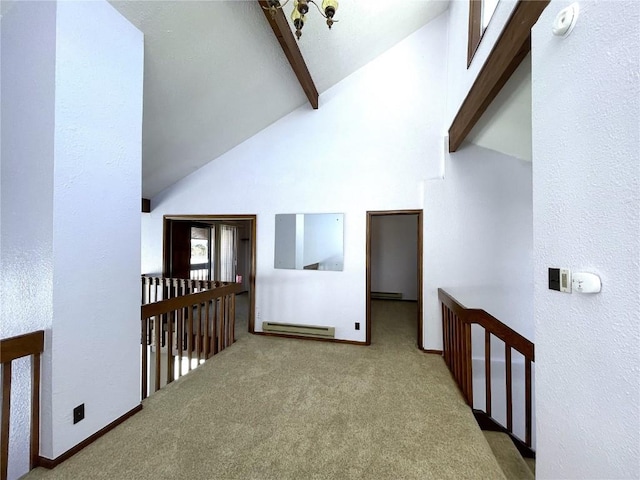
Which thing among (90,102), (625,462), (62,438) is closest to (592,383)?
(625,462)

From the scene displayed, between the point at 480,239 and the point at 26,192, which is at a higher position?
the point at 26,192

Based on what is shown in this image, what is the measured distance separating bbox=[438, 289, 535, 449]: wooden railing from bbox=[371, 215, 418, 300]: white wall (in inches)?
137

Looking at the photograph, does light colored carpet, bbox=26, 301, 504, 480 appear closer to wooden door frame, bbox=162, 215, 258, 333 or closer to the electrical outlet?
the electrical outlet

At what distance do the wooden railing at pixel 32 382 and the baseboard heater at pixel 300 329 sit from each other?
240 centimetres

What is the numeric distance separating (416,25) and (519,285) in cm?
352

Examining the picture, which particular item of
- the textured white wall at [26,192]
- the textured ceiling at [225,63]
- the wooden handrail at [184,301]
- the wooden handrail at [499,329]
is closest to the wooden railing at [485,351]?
the wooden handrail at [499,329]

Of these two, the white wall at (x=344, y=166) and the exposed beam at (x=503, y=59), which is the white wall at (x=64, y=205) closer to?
the white wall at (x=344, y=166)

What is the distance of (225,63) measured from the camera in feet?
8.70

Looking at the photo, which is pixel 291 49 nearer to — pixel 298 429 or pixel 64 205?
pixel 64 205

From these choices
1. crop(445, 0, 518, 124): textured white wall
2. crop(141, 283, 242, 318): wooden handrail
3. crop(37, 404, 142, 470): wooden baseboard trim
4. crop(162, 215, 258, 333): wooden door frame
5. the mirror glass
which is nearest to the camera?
crop(37, 404, 142, 470): wooden baseboard trim

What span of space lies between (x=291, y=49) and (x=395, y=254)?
491 centimetres

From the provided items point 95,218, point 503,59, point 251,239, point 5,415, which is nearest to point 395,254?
point 251,239

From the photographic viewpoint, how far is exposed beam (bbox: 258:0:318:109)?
236 centimetres

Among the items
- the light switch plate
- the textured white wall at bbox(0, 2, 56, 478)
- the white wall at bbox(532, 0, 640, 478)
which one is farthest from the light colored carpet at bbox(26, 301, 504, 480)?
the light switch plate
